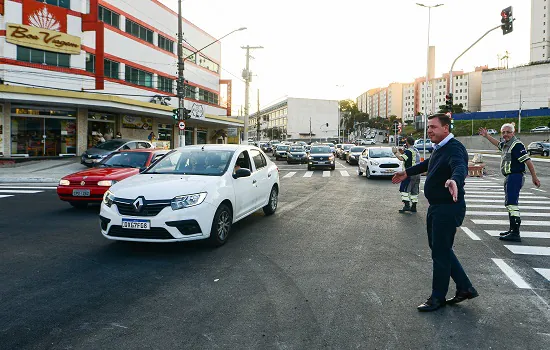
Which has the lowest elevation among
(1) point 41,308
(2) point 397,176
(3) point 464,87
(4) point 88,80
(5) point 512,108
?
(1) point 41,308

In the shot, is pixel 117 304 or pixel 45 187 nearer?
pixel 117 304

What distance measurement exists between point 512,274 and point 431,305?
1.92 m

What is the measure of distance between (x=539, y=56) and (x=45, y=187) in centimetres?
12158

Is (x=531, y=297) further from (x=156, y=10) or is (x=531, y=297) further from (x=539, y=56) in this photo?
(x=539, y=56)

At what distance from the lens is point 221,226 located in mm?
7000

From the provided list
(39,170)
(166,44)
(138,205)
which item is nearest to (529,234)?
(138,205)

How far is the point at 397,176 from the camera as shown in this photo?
202 inches

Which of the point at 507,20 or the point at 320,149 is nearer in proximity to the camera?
the point at 507,20

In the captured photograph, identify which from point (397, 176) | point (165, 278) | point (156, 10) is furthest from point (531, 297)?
point (156, 10)

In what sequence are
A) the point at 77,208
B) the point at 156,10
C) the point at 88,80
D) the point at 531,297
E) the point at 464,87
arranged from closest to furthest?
the point at 531,297 → the point at 77,208 → the point at 88,80 → the point at 156,10 → the point at 464,87

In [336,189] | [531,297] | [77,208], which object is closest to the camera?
[531,297]

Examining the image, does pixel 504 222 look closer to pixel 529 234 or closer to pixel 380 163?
pixel 529 234

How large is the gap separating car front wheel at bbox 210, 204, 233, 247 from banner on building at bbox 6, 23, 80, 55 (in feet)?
77.3

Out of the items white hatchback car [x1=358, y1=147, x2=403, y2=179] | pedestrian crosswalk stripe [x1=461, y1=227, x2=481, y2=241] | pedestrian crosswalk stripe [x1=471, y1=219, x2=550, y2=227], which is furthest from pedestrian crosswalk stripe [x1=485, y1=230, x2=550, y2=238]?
white hatchback car [x1=358, y1=147, x2=403, y2=179]
